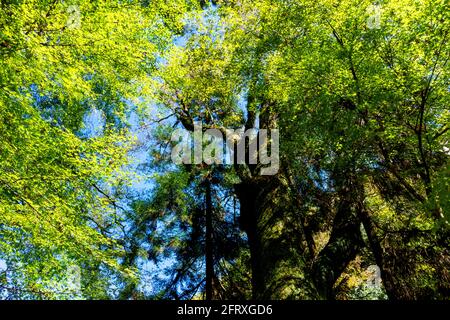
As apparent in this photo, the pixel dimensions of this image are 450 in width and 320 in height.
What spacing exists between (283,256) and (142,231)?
532 cm

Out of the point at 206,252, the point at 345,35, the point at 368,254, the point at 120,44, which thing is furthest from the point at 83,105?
the point at 368,254

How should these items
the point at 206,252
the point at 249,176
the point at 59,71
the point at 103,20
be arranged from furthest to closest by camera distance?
the point at 206,252 < the point at 249,176 < the point at 103,20 < the point at 59,71

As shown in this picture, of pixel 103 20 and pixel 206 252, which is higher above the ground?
pixel 103 20

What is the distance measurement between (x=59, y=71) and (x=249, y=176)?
585 centimetres

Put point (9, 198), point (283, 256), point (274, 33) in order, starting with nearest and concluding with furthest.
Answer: point (9, 198) < point (283, 256) < point (274, 33)

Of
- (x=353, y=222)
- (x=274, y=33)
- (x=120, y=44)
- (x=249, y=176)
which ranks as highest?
(x=274, y=33)

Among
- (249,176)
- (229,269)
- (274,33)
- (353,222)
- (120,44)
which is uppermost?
A: (274,33)

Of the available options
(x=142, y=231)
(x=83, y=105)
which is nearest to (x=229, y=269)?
(x=142, y=231)

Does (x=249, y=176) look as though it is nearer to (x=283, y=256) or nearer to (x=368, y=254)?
(x=283, y=256)

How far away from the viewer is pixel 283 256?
271 inches

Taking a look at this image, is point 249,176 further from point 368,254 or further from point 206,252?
point 368,254

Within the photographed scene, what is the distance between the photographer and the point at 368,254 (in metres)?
8.39

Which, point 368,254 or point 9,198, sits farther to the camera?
point 368,254

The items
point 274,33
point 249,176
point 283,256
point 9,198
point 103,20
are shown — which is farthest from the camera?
point 249,176
